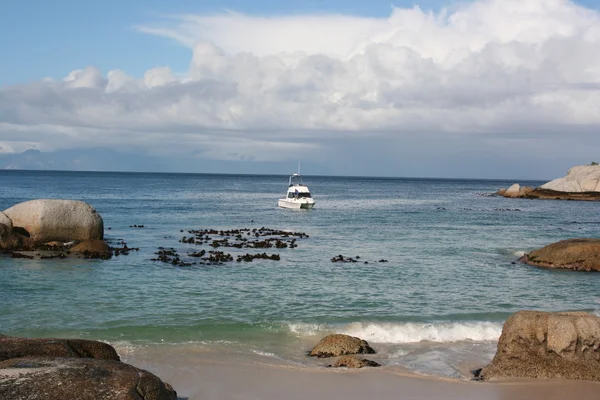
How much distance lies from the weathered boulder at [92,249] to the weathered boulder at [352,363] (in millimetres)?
19264

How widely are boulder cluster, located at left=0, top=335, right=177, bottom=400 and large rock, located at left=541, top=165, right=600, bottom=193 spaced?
347ft

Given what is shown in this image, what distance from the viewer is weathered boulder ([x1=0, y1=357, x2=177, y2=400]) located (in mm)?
7902

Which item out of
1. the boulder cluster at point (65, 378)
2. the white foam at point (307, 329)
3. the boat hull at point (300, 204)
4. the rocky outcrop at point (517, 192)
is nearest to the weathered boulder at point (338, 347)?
the white foam at point (307, 329)

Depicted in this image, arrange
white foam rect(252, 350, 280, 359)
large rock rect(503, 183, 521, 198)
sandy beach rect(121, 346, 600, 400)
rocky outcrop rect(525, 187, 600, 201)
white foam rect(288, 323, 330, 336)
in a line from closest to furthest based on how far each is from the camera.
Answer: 1. sandy beach rect(121, 346, 600, 400)
2. white foam rect(252, 350, 280, 359)
3. white foam rect(288, 323, 330, 336)
4. rocky outcrop rect(525, 187, 600, 201)
5. large rock rect(503, 183, 521, 198)

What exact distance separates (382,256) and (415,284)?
8.01 m

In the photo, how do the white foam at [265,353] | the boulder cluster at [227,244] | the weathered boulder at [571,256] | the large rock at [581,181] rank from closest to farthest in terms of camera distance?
the white foam at [265,353] → the weathered boulder at [571,256] → the boulder cluster at [227,244] → the large rock at [581,181]

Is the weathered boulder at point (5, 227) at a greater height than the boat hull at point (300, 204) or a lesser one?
lesser

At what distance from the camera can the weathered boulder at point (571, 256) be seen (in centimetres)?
2888

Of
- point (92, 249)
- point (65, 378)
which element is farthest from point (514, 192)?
point (65, 378)

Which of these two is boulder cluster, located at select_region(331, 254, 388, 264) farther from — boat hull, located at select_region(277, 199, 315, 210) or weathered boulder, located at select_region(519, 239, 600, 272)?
boat hull, located at select_region(277, 199, 315, 210)

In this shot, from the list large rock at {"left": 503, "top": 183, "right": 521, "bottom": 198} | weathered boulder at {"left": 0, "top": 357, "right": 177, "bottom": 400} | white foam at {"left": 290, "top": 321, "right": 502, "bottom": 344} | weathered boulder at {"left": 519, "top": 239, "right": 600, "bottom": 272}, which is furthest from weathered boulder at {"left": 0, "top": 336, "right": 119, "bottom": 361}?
large rock at {"left": 503, "top": 183, "right": 521, "bottom": 198}

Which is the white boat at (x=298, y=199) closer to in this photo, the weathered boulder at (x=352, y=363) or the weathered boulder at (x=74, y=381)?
the weathered boulder at (x=352, y=363)

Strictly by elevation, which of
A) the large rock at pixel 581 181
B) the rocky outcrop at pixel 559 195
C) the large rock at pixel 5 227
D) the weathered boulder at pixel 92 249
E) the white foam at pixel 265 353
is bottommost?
the white foam at pixel 265 353

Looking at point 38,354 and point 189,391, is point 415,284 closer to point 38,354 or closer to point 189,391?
point 189,391
